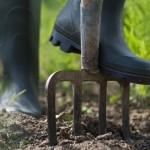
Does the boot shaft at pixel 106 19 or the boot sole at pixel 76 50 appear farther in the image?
the boot shaft at pixel 106 19

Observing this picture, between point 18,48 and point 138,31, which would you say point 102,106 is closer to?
point 18,48

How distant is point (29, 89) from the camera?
311cm

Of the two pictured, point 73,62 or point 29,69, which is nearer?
point 29,69

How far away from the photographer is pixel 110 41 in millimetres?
2648

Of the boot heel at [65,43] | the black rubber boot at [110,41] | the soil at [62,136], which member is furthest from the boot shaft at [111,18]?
the soil at [62,136]

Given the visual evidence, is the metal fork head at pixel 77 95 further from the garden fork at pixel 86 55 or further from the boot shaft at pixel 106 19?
the boot shaft at pixel 106 19

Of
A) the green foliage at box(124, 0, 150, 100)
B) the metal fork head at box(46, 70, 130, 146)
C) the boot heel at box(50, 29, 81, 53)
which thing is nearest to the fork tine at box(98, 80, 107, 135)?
the metal fork head at box(46, 70, 130, 146)

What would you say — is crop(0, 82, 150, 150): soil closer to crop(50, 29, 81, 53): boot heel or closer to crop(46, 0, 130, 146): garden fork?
crop(46, 0, 130, 146): garden fork

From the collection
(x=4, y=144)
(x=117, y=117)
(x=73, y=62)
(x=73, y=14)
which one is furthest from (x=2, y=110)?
(x=73, y=62)

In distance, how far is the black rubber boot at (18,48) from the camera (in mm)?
3104

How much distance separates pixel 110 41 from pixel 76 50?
202 mm

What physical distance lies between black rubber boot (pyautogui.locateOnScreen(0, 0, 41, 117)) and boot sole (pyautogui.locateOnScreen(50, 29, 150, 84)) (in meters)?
0.34

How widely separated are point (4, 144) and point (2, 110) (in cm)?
35

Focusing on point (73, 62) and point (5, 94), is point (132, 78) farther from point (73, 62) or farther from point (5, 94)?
point (73, 62)
